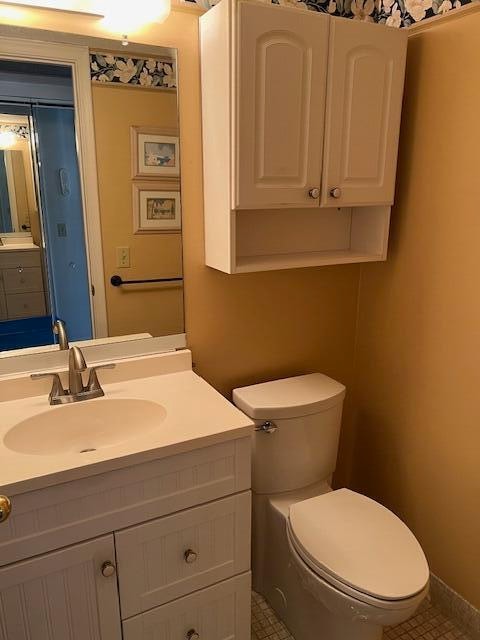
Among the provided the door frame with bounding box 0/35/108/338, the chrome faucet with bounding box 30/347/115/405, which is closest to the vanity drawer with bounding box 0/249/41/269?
the door frame with bounding box 0/35/108/338

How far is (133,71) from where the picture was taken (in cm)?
145

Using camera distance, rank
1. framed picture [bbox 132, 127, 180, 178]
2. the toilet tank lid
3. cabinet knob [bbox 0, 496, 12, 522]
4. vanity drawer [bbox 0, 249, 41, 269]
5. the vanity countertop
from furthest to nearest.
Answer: the toilet tank lid → framed picture [bbox 132, 127, 180, 178] → vanity drawer [bbox 0, 249, 41, 269] → the vanity countertop → cabinet knob [bbox 0, 496, 12, 522]

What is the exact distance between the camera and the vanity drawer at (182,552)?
1.22 m

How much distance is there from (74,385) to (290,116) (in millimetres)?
1013

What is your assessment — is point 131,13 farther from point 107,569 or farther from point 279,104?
point 107,569

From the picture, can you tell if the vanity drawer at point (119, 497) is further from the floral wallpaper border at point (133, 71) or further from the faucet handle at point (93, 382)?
the floral wallpaper border at point (133, 71)

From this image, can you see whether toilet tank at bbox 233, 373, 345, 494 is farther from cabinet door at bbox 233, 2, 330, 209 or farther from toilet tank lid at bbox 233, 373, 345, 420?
cabinet door at bbox 233, 2, 330, 209

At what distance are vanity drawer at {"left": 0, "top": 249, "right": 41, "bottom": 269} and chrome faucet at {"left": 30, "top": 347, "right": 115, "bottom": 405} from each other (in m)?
0.27

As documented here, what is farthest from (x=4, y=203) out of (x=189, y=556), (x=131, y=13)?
(x=189, y=556)

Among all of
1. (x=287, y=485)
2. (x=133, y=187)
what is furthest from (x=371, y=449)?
(x=133, y=187)

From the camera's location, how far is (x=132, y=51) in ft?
4.70

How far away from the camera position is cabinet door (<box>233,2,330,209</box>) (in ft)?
4.35

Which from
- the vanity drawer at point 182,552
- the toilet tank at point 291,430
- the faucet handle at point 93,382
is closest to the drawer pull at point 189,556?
the vanity drawer at point 182,552

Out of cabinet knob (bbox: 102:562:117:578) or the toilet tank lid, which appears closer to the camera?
cabinet knob (bbox: 102:562:117:578)
